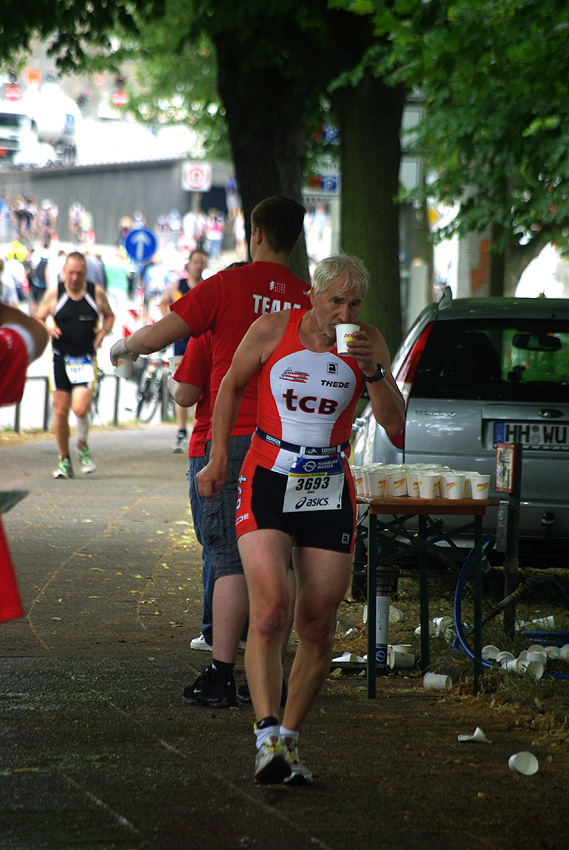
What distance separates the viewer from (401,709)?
5559 millimetres

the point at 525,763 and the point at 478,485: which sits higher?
the point at 478,485

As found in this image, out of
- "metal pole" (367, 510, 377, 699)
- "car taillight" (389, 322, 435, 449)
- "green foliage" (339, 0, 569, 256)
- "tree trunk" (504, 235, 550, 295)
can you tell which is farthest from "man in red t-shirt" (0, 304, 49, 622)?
"tree trunk" (504, 235, 550, 295)

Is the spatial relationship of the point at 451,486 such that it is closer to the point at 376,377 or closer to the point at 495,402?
the point at 376,377

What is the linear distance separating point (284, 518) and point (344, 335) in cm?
71

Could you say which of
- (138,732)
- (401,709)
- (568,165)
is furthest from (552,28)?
(138,732)

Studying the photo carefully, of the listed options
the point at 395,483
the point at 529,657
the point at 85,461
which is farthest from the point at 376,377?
the point at 85,461

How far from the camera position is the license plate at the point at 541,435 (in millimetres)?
7371

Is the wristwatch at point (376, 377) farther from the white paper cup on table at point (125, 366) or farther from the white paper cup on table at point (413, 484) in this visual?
the white paper cup on table at point (125, 366)

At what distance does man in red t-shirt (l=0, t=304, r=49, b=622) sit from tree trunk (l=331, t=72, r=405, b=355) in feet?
36.4

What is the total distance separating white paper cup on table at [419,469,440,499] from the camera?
566 centimetres

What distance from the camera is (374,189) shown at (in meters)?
14.8

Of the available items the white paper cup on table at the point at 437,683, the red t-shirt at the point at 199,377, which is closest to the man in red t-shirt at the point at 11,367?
the red t-shirt at the point at 199,377

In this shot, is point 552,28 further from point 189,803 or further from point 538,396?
point 189,803

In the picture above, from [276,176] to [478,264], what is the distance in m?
6.20
